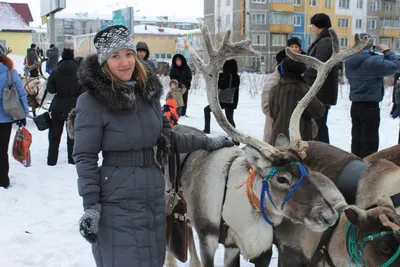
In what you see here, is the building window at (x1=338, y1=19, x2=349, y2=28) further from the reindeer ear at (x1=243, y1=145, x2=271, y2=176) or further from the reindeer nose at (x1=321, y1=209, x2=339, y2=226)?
the reindeer nose at (x1=321, y1=209, x2=339, y2=226)

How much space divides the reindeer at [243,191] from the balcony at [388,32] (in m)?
55.9

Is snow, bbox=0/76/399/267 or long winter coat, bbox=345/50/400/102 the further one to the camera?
long winter coat, bbox=345/50/400/102

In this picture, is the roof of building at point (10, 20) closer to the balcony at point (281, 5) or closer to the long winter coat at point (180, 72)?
the balcony at point (281, 5)

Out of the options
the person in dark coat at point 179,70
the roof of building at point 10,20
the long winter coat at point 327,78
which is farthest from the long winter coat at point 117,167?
the roof of building at point 10,20

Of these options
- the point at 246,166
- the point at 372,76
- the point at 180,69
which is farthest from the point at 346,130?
the point at 246,166

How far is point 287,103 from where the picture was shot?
4.95 meters

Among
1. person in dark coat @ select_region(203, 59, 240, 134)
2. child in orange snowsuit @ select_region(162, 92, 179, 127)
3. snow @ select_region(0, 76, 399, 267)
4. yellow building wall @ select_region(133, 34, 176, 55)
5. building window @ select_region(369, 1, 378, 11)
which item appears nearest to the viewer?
snow @ select_region(0, 76, 399, 267)

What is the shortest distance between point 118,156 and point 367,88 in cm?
404

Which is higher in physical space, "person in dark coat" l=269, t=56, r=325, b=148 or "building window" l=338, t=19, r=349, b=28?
"building window" l=338, t=19, r=349, b=28

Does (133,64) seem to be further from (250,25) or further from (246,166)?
(250,25)

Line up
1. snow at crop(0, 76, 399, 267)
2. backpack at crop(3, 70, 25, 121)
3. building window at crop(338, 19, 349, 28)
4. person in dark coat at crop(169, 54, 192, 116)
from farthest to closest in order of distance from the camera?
1. building window at crop(338, 19, 349, 28)
2. person in dark coat at crop(169, 54, 192, 116)
3. backpack at crop(3, 70, 25, 121)
4. snow at crop(0, 76, 399, 267)

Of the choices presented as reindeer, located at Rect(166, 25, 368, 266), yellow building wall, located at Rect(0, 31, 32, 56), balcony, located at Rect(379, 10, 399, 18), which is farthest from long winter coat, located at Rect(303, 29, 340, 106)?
balcony, located at Rect(379, 10, 399, 18)

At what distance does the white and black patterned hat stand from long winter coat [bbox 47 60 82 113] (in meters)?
5.46

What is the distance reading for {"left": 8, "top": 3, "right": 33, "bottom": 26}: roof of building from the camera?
1983 inches
